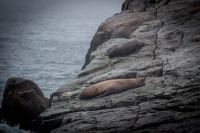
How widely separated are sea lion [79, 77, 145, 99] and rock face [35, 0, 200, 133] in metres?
0.17

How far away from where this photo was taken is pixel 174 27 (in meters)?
12.8

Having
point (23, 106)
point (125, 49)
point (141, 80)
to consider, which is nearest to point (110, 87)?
point (141, 80)

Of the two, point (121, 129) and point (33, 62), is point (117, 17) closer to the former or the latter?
point (121, 129)

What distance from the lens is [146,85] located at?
335 inches

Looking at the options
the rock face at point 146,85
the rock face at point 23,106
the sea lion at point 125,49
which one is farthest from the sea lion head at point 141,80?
the rock face at point 23,106

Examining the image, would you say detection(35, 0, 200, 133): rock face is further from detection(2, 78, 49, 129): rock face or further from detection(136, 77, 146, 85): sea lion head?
detection(2, 78, 49, 129): rock face

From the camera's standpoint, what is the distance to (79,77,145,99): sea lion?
8539 mm

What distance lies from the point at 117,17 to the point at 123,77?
23.1 feet

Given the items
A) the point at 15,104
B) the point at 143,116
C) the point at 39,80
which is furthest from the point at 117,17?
the point at 39,80

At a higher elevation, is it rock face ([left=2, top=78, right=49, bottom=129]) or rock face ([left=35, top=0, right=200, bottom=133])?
rock face ([left=35, top=0, right=200, bottom=133])

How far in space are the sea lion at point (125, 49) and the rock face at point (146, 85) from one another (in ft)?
0.66

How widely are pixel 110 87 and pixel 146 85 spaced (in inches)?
43.6

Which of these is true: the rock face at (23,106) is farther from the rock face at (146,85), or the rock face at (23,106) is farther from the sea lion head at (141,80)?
the sea lion head at (141,80)

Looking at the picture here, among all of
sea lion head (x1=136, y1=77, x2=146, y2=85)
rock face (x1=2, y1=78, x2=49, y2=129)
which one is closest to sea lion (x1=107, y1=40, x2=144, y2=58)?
sea lion head (x1=136, y1=77, x2=146, y2=85)
